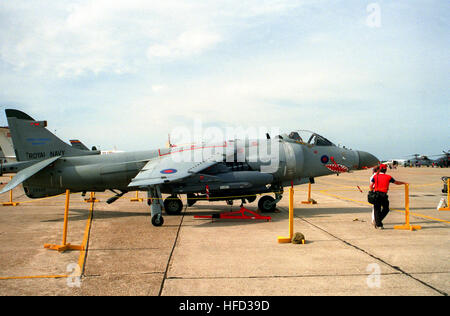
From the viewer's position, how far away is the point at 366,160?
12.7m

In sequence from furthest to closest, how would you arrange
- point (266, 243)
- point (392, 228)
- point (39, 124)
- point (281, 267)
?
point (39, 124) → point (392, 228) → point (266, 243) → point (281, 267)

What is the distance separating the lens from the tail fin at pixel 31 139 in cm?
1122

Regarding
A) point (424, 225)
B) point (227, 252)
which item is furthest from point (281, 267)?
point (424, 225)

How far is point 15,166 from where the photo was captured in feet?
36.7

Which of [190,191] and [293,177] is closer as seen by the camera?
[190,191]

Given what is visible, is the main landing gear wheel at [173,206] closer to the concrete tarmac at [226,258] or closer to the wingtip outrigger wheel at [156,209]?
the concrete tarmac at [226,258]

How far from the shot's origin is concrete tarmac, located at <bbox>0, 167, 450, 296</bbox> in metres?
4.86

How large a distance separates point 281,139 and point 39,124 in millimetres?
8912

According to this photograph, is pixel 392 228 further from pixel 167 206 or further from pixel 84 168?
pixel 84 168

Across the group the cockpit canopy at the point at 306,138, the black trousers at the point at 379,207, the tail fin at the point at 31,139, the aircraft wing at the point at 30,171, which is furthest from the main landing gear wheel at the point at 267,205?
the aircraft wing at the point at 30,171

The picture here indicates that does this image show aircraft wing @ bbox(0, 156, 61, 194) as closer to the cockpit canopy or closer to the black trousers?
the cockpit canopy

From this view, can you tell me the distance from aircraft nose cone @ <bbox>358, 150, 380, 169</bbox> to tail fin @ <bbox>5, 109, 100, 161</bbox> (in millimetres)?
11144

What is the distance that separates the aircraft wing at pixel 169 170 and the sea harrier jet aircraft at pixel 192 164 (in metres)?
0.06

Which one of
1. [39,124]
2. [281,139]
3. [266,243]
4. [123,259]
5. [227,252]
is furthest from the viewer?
[281,139]
